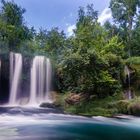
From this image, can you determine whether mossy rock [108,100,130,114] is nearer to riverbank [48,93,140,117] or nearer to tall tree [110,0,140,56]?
riverbank [48,93,140,117]

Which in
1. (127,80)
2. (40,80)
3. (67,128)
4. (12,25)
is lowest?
(67,128)

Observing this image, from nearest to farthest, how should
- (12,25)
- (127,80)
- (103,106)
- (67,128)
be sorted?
(67,128)
(103,106)
(127,80)
(12,25)

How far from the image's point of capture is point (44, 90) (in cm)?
3569

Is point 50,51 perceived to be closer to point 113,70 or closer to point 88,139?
point 113,70

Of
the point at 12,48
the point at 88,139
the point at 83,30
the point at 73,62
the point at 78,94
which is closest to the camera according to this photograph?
the point at 88,139

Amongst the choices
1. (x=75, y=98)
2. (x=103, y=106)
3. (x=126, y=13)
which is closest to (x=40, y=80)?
(x=75, y=98)

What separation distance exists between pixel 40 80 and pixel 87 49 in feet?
29.5

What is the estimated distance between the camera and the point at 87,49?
2897 centimetres

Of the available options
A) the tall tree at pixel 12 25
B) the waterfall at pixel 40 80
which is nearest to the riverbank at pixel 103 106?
the waterfall at pixel 40 80

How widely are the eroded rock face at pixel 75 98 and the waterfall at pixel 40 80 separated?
488 centimetres

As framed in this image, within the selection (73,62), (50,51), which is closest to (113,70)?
(73,62)

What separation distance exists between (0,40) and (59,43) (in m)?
8.96

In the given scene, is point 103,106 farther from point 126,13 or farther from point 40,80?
point 126,13

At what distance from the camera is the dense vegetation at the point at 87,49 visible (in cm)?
2822
